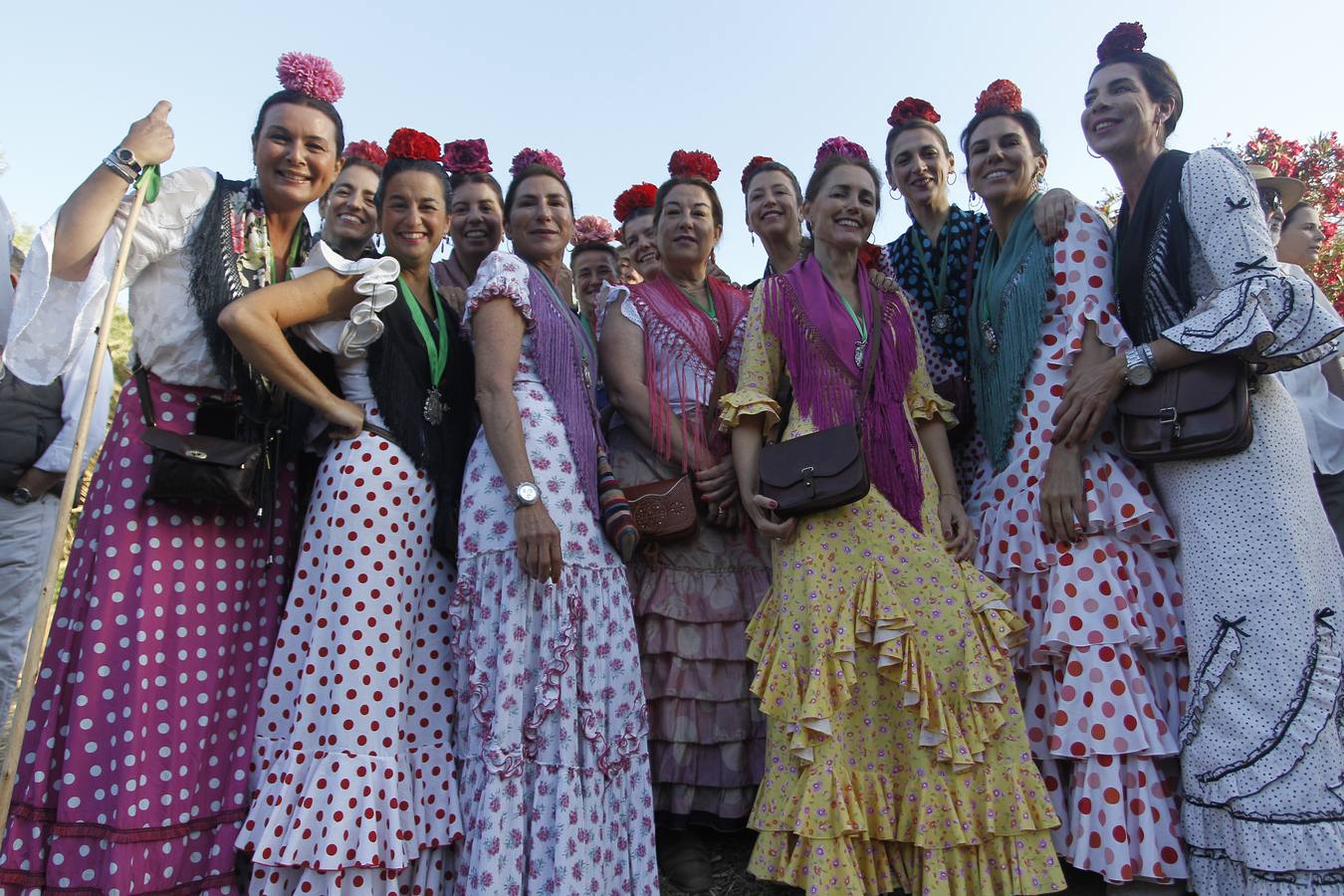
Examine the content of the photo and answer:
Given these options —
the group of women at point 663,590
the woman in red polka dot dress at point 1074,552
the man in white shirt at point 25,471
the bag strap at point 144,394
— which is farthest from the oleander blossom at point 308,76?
the woman in red polka dot dress at point 1074,552

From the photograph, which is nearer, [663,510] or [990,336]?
[663,510]

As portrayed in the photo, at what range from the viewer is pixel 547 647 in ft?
10.0

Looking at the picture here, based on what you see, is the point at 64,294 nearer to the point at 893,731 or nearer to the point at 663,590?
the point at 663,590

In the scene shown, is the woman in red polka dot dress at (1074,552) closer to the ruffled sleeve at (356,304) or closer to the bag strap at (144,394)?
the ruffled sleeve at (356,304)

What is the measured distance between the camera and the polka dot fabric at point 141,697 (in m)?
2.80

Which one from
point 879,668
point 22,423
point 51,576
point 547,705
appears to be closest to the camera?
point 51,576

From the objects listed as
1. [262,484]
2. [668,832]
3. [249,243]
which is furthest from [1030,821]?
[249,243]

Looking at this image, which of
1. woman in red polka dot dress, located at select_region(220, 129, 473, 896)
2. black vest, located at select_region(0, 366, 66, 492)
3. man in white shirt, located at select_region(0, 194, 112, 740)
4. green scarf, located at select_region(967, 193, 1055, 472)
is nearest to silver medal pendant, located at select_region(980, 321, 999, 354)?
green scarf, located at select_region(967, 193, 1055, 472)

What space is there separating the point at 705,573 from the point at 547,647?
0.99 metres

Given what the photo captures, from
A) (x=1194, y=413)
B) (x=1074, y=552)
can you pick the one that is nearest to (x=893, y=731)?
(x=1074, y=552)

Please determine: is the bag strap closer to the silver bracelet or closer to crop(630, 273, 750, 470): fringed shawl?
the silver bracelet

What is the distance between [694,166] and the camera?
453cm

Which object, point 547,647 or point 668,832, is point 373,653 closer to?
point 547,647

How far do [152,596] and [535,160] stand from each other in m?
2.53
